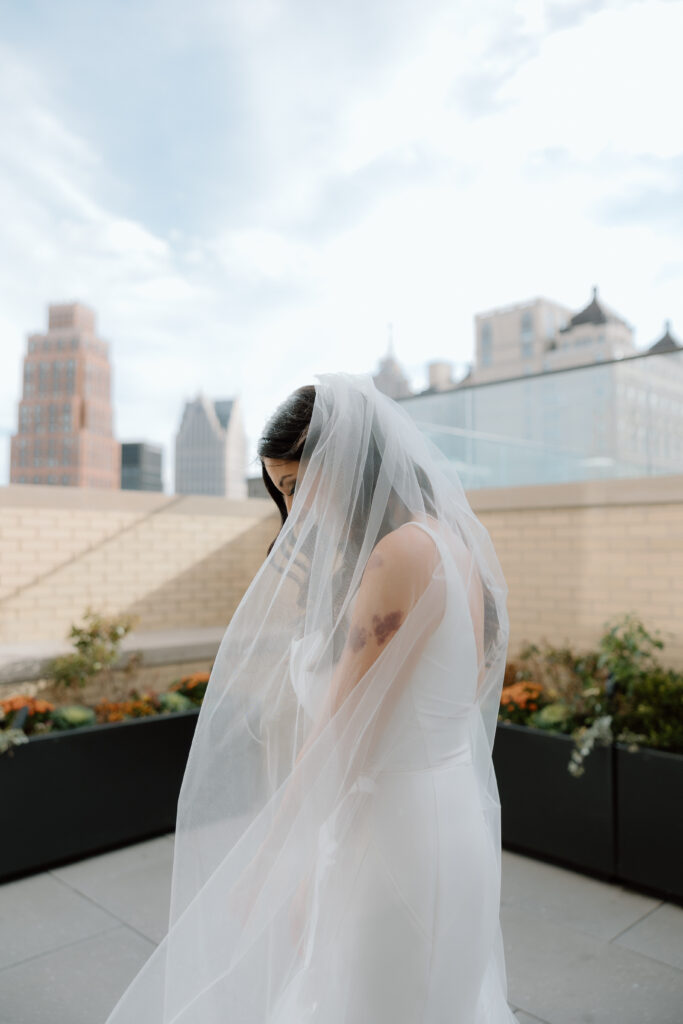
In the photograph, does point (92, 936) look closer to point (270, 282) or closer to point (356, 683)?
point (356, 683)

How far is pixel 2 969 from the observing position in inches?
91.0

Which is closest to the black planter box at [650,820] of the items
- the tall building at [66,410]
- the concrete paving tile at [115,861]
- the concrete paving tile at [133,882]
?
the concrete paving tile at [133,882]

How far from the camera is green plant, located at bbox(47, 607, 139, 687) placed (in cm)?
376

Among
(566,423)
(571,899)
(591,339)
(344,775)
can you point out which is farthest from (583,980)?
(591,339)

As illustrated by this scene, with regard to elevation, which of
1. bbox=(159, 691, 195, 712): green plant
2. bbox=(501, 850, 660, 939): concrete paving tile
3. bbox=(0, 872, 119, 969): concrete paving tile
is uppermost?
bbox=(159, 691, 195, 712): green plant

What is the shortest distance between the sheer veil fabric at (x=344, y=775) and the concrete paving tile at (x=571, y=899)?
1.53 meters

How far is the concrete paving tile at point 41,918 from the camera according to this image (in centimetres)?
245

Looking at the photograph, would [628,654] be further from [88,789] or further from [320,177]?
[320,177]

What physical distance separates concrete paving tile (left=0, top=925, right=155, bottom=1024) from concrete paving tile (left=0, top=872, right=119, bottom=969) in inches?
2.2

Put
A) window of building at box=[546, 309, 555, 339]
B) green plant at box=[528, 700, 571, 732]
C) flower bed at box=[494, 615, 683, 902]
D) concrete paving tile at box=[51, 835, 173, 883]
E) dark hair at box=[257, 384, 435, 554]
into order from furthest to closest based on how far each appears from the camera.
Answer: window of building at box=[546, 309, 555, 339] < green plant at box=[528, 700, 571, 732] < concrete paving tile at box=[51, 835, 173, 883] < flower bed at box=[494, 615, 683, 902] < dark hair at box=[257, 384, 435, 554]

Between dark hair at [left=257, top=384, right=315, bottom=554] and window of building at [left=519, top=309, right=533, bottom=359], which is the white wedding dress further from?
window of building at [left=519, top=309, right=533, bottom=359]

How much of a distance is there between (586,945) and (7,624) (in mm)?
3113

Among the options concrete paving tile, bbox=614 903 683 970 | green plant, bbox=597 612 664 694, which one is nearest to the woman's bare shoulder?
concrete paving tile, bbox=614 903 683 970

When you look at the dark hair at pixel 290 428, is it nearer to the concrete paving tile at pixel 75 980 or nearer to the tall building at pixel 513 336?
the concrete paving tile at pixel 75 980
